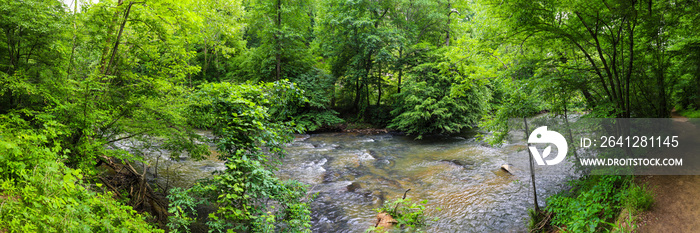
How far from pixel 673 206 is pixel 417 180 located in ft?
18.2

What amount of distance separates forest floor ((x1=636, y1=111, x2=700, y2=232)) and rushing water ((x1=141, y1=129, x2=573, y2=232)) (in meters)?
2.08

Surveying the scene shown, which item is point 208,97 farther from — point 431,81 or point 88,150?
point 431,81

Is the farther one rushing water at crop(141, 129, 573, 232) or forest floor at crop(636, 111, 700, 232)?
rushing water at crop(141, 129, 573, 232)

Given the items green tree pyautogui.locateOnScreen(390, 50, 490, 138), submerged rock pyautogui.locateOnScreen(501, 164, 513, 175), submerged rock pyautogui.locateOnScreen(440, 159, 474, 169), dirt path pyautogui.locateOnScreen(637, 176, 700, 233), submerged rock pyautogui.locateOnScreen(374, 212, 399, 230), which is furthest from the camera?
green tree pyautogui.locateOnScreen(390, 50, 490, 138)

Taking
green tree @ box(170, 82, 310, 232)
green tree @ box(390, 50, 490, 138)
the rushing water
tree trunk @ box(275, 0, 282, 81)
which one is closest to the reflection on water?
the rushing water

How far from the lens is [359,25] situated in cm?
1700

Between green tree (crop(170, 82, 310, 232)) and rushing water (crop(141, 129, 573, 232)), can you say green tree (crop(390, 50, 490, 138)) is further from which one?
green tree (crop(170, 82, 310, 232))

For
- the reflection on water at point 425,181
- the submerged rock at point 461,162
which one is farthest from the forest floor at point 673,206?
the submerged rock at point 461,162

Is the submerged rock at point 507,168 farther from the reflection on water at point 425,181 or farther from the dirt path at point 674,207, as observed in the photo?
the dirt path at point 674,207

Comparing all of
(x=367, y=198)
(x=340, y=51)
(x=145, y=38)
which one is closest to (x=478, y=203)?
(x=367, y=198)

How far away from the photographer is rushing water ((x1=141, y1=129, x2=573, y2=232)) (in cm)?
661

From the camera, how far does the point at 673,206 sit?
4273 millimetres

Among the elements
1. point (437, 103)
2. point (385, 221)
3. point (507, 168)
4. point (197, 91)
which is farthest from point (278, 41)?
point (385, 221)

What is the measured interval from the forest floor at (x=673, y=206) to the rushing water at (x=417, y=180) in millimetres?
2077
